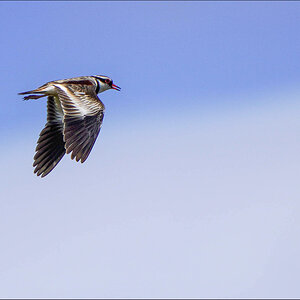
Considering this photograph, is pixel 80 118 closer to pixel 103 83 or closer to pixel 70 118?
pixel 70 118

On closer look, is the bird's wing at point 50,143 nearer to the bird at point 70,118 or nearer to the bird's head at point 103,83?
the bird at point 70,118

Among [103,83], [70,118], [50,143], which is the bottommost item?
[50,143]

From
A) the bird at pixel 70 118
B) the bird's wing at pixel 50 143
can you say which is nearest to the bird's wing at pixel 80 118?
the bird at pixel 70 118

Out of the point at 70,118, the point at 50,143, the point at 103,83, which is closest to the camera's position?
the point at 70,118

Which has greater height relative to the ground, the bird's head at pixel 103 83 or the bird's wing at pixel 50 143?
the bird's head at pixel 103 83

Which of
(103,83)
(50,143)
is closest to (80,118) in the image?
(50,143)
